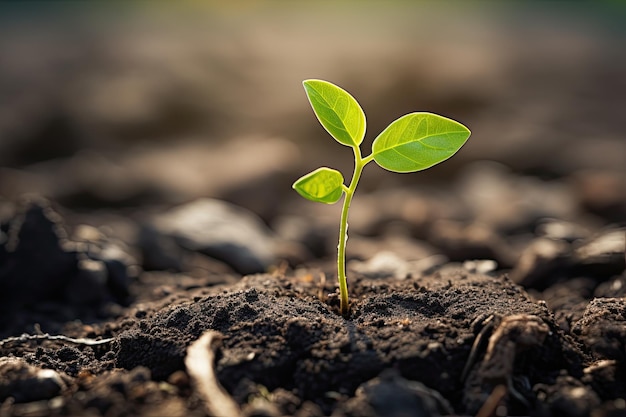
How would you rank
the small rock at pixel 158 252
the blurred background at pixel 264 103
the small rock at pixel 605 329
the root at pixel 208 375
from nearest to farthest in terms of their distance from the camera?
1. the root at pixel 208 375
2. the small rock at pixel 605 329
3. the small rock at pixel 158 252
4. the blurred background at pixel 264 103

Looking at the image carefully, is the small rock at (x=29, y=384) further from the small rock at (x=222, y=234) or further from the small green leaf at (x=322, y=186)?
the small rock at (x=222, y=234)

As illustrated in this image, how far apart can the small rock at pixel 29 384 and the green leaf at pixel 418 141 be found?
3.47ft

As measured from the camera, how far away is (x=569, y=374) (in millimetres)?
1792

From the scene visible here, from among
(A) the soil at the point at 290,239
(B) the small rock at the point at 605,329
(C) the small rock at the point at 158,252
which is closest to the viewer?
(A) the soil at the point at 290,239

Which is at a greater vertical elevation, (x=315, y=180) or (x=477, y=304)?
(x=315, y=180)

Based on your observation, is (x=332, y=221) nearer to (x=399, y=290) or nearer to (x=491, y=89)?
(x=399, y=290)

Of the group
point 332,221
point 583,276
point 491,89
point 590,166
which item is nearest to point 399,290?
point 583,276

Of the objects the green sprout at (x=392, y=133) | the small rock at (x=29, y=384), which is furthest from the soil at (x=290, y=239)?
the green sprout at (x=392, y=133)

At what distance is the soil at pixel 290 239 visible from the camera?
1.69 m

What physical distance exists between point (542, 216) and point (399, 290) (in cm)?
248

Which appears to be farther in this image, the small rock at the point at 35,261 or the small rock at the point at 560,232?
the small rock at the point at 560,232

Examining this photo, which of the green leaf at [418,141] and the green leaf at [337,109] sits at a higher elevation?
the green leaf at [337,109]

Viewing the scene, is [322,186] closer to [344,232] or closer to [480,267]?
[344,232]

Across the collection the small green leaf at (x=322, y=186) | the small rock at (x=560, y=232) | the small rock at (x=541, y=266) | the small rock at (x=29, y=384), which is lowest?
the small rock at (x=29, y=384)
